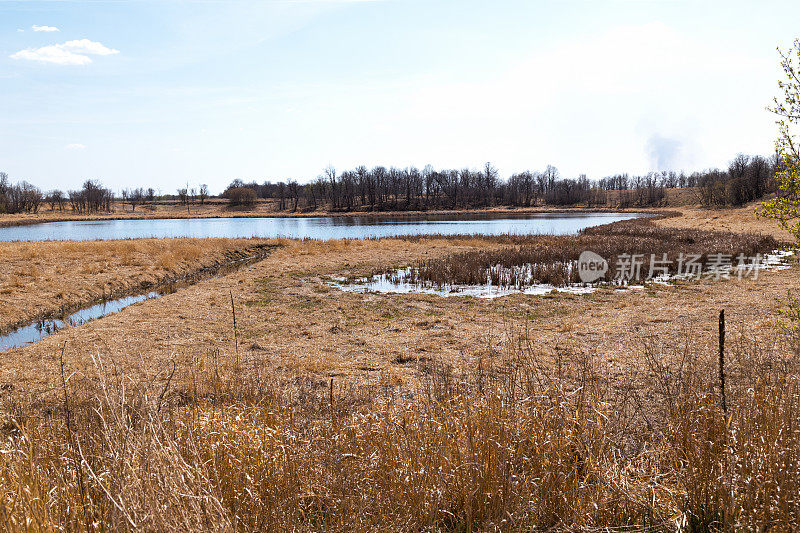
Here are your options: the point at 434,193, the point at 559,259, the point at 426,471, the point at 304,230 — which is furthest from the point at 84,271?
the point at 434,193

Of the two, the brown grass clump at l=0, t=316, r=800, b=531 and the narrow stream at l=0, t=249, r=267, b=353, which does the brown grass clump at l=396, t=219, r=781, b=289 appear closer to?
the narrow stream at l=0, t=249, r=267, b=353

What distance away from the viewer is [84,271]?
68.3 ft

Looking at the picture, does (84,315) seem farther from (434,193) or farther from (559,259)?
(434,193)

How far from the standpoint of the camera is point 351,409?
5.37 m

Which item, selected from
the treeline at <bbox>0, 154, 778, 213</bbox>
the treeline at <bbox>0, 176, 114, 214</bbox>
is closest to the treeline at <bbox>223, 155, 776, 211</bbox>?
the treeline at <bbox>0, 154, 778, 213</bbox>

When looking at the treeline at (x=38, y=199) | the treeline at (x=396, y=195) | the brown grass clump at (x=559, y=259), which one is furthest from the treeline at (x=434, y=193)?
the brown grass clump at (x=559, y=259)

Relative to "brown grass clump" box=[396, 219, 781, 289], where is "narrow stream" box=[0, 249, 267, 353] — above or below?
below

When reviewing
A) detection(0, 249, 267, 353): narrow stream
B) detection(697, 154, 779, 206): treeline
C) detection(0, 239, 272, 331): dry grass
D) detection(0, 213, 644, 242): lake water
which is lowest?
detection(0, 249, 267, 353): narrow stream

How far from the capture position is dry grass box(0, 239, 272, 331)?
1580cm

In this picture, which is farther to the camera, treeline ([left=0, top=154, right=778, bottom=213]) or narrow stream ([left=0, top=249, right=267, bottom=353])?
treeline ([left=0, top=154, right=778, bottom=213])

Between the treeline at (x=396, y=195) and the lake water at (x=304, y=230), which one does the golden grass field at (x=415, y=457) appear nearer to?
the lake water at (x=304, y=230)

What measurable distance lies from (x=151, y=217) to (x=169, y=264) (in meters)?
95.2

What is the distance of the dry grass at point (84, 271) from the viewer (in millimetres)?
15805

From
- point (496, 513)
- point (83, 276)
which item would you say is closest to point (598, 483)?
point (496, 513)
